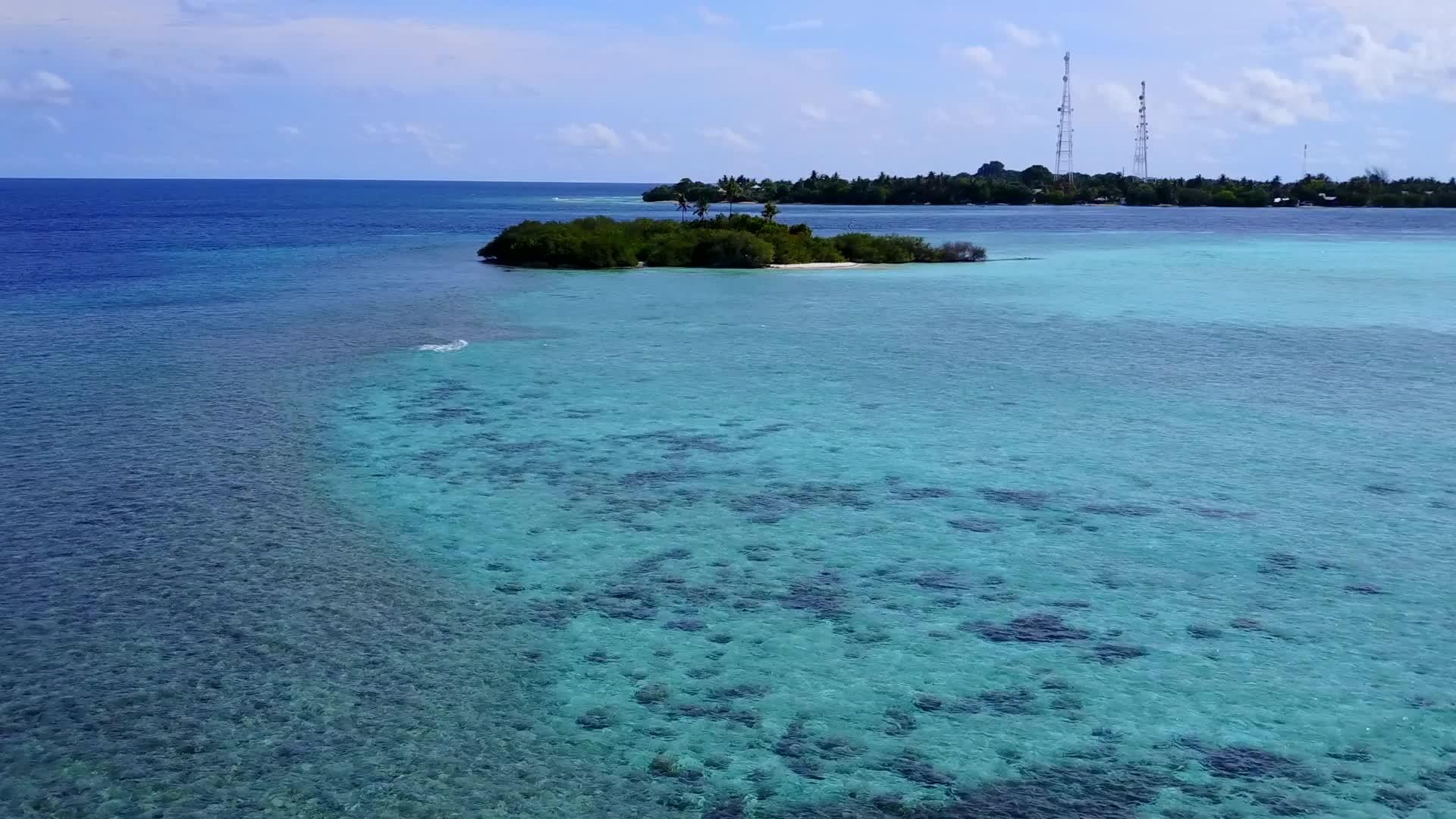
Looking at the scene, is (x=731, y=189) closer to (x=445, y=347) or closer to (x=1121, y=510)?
(x=445, y=347)

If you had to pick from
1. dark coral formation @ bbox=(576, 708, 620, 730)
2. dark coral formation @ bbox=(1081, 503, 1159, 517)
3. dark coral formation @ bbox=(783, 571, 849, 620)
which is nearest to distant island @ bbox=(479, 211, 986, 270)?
dark coral formation @ bbox=(1081, 503, 1159, 517)

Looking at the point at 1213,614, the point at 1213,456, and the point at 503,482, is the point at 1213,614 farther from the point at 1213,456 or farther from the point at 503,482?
the point at 503,482

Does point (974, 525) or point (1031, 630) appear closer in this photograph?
point (1031, 630)

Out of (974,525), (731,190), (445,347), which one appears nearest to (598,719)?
(974,525)

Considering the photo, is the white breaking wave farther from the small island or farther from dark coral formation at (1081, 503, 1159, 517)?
the small island

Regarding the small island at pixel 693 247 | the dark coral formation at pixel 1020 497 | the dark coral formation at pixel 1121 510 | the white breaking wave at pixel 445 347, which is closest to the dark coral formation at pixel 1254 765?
the dark coral formation at pixel 1121 510

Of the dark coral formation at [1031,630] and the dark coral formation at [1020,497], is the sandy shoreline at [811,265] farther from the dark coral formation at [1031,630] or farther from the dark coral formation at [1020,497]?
the dark coral formation at [1031,630]
